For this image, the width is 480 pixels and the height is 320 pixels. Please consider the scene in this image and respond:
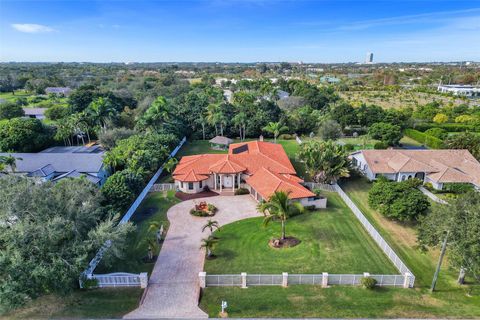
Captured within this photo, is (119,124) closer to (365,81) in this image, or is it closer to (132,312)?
(132,312)

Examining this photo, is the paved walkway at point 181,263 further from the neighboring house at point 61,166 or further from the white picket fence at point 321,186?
the neighboring house at point 61,166

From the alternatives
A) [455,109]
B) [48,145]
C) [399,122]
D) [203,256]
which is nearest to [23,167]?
[48,145]

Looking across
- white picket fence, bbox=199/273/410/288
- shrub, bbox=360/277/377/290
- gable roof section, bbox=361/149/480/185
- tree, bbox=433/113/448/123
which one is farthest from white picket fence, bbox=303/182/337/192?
tree, bbox=433/113/448/123

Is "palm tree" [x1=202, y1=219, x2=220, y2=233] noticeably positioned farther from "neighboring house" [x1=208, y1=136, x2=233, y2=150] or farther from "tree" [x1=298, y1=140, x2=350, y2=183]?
"neighboring house" [x1=208, y1=136, x2=233, y2=150]

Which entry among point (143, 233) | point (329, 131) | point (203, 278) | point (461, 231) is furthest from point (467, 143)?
point (143, 233)

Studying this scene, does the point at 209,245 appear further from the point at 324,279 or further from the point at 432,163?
the point at 432,163

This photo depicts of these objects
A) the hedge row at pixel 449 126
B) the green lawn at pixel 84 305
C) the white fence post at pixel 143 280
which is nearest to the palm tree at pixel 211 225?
the white fence post at pixel 143 280
